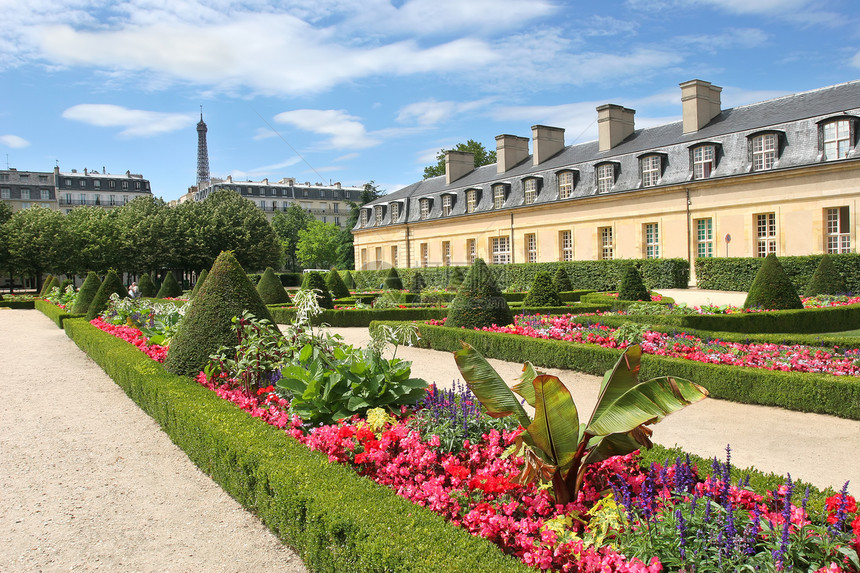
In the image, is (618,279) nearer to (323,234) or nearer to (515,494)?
(515,494)

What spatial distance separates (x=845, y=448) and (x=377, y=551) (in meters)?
4.60

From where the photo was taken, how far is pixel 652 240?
90.7 ft

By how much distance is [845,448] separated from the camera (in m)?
5.12

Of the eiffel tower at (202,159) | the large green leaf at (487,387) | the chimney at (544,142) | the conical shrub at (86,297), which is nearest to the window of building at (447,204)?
the chimney at (544,142)

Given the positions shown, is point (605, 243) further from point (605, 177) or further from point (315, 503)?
point (315, 503)

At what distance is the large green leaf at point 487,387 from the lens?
3.10m

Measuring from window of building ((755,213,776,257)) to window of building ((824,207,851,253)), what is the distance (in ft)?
6.08

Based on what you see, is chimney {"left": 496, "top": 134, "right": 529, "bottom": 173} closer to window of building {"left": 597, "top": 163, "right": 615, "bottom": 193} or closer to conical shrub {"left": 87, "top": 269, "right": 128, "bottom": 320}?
window of building {"left": 597, "top": 163, "right": 615, "bottom": 193}

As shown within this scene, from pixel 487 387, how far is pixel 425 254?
123 ft

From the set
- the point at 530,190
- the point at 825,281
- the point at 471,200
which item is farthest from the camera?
the point at 471,200

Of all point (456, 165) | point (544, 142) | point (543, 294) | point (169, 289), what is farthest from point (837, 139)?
point (169, 289)

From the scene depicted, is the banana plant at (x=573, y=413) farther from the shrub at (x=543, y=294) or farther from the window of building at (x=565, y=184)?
the window of building at (x=565, y=184)

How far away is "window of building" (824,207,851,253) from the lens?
71.3ft

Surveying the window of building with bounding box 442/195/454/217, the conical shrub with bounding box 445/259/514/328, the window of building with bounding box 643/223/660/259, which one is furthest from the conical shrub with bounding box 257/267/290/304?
the window of building with bounding box 442/195/454/217
